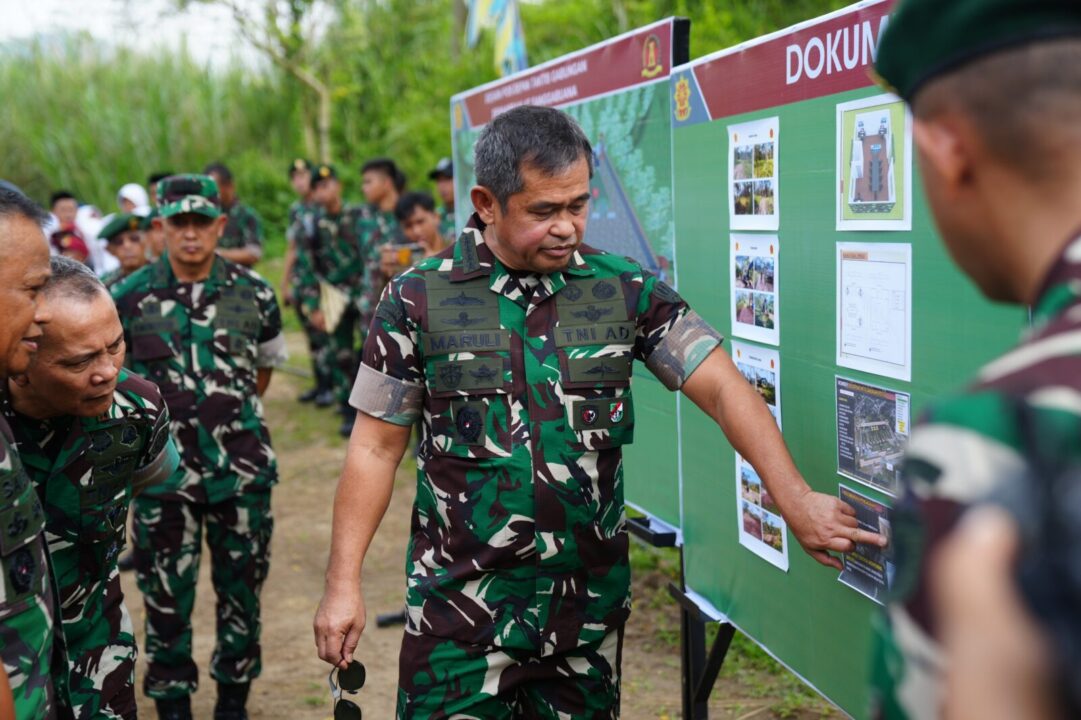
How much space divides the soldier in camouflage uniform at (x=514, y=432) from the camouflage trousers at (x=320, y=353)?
27.1ft

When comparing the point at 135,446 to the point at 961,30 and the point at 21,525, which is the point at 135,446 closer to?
the point at 21,525

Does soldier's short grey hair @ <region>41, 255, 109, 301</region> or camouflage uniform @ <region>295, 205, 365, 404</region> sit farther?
camouflage uniform @ <region>295, 205, 365, 404</region>

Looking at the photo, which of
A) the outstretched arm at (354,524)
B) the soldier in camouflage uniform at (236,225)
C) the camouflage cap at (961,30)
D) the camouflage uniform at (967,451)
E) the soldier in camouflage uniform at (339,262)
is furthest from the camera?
the soldier in camouflage uniform at (339,262)

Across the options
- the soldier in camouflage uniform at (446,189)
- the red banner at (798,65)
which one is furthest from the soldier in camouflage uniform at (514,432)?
the soldier in camouflage uniform at (446,189)

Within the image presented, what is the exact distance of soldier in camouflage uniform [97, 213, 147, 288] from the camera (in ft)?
23.7

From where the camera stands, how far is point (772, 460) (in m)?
2.59

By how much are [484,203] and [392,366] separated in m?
0.47

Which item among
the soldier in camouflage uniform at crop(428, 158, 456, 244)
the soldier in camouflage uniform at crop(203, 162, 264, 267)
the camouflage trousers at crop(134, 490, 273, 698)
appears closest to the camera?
the camouflage trousers at crop(134, 490, 273, 698)

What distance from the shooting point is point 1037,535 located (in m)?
0.83

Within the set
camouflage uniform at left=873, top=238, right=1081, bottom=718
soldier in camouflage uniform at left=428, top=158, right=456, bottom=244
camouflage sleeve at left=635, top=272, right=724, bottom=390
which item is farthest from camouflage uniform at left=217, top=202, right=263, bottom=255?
camouflage uniform at left=873, top=238, right=1081, bottom=718

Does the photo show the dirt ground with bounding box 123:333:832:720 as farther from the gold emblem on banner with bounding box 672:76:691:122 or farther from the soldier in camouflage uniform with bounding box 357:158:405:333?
the gold emblem on banner with bounding box 672:76:691:122

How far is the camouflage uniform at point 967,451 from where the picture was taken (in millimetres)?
916

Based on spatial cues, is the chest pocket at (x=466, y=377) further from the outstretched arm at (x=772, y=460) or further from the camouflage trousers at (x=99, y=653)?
the camouflage trousers at (x=99, y=653)

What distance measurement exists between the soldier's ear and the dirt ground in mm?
2424
